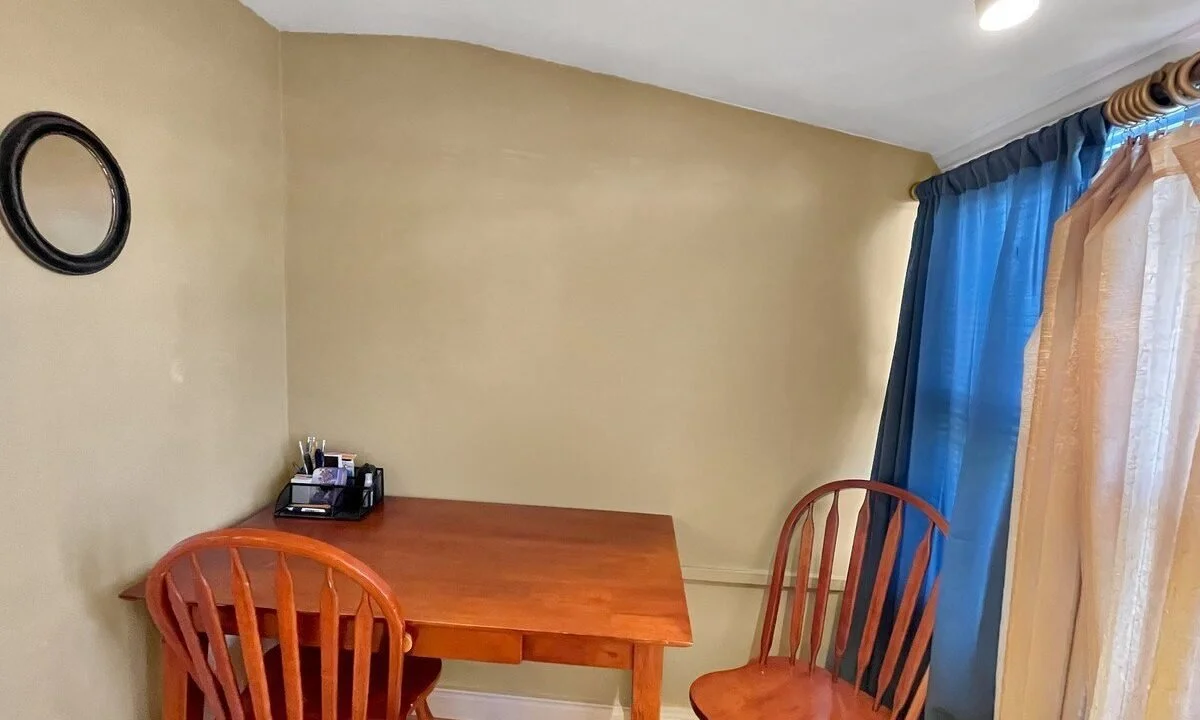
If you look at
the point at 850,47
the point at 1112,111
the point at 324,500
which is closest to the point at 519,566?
the point at 324,500

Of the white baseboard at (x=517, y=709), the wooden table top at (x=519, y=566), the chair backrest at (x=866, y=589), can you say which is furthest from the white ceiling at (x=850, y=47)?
the white baseboard at (x=517, y=709)

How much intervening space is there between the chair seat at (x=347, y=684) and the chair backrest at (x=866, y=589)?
0.95 meters

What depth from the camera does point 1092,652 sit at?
115 centimetres

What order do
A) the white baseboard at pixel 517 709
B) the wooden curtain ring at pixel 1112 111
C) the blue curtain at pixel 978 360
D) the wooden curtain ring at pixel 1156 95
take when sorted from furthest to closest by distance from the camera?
the white baseboard at pixel 517 709, the blue curtain at pixel 978 360, the wooden curtain ring at pixel 1112 111, the wooden curtain ring at pixel 1156 95

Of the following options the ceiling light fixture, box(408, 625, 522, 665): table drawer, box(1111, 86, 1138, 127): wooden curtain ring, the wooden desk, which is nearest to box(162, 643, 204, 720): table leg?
the wooden desk

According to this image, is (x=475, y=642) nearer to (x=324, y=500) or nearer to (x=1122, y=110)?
(x=324, y=500)

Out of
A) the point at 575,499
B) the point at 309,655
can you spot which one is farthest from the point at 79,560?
the point at 575,499

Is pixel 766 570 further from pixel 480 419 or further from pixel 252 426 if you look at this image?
pixel 252 426

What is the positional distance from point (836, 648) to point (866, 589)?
Result: 21 cm

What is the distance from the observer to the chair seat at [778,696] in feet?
5.83

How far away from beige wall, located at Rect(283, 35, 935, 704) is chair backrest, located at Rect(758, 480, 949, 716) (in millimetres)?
138

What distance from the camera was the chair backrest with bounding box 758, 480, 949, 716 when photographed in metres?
1.76

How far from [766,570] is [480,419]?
101 centimetres

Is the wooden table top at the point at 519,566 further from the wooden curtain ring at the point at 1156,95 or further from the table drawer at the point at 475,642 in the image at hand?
the wooden curtain ring at the point at 1156,95
